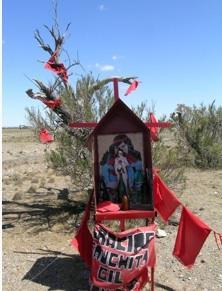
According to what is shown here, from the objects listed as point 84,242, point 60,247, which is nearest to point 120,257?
point 84,242

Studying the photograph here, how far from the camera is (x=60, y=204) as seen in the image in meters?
9.91

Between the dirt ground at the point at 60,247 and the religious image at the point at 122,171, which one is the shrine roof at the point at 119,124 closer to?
the religious image at the point at 122,171

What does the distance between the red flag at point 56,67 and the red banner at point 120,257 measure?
3.53 m

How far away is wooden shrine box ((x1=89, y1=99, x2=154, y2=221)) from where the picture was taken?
16.9 feet

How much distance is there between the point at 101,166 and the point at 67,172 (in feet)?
12.7

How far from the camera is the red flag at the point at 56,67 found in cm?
758

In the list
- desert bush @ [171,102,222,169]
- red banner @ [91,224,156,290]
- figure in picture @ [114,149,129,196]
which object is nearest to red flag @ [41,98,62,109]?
figure in picture @ [114,149,129,196]

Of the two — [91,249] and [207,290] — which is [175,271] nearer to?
[207,290]

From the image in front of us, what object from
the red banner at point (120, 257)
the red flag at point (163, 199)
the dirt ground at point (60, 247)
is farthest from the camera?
the dirt ground at point (60, 247)

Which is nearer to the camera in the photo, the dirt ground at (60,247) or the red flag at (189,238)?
the red flag at (189,238)

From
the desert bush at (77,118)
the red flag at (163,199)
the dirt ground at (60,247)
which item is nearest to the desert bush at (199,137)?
the dirt ground at (60,247)

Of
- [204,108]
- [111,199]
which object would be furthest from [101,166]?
[204,108]

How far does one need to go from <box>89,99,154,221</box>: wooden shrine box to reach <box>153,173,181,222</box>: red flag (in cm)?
33

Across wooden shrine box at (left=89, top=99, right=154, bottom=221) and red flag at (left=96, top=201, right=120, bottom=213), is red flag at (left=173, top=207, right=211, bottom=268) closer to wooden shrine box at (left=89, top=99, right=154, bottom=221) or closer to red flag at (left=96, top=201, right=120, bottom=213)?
wooden shrine box at (left=89, top=99, right=154, bottom=221)
